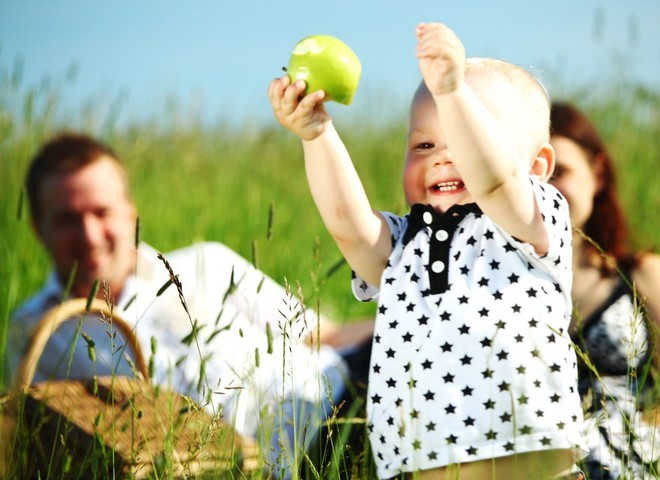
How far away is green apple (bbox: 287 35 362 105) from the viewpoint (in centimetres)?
173

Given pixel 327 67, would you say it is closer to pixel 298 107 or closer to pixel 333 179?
pixel 298 107

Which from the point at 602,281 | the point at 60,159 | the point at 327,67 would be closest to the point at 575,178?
the point at 602,281

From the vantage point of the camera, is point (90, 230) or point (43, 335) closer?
point (43, 335)

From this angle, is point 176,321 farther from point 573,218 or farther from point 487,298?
point 487,298

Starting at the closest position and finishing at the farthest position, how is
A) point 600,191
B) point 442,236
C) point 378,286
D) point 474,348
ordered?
point 474,348 < point 442,236 < point 378,286 < point 600,191

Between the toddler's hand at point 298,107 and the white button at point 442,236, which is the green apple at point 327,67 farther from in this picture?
the white button at point 442,236

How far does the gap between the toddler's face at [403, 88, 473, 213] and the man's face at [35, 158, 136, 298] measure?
2.37m

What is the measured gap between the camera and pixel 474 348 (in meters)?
1.72

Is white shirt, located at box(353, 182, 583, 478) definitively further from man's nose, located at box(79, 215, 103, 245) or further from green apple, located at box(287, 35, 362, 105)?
man's nose, located at box(79, 215, 103, 245)

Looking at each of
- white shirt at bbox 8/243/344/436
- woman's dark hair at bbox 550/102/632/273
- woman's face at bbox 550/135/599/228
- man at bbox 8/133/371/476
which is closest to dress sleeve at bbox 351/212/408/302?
woman's face at bbox 550/135/599/228

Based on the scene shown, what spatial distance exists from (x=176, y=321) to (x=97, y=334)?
0.44m

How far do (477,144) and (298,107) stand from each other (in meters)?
0.40

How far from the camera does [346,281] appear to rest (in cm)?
580

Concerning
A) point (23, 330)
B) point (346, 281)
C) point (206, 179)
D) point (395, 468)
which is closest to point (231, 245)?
point (346, 281)
